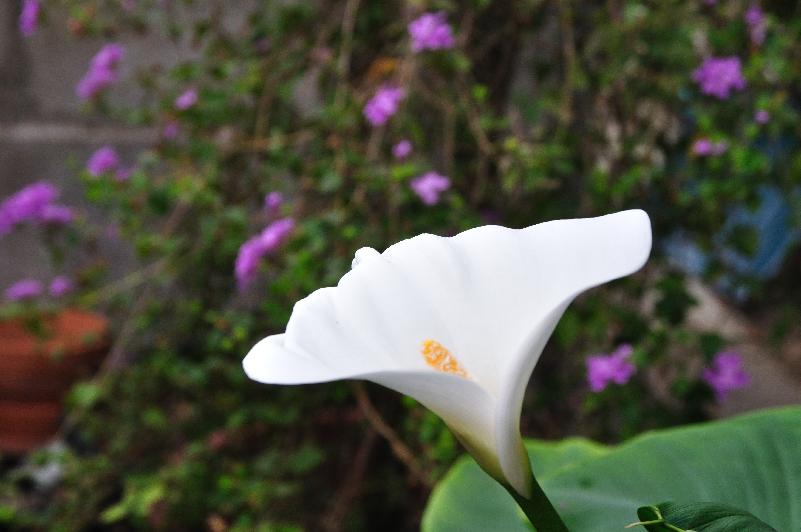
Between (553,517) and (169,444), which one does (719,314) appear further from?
(553,517)

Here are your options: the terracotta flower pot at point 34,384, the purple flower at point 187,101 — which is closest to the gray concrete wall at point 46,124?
the terracotta flower pot at point 34,384

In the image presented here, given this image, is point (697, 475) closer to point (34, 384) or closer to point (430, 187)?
point (430, 187)

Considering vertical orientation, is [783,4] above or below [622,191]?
above

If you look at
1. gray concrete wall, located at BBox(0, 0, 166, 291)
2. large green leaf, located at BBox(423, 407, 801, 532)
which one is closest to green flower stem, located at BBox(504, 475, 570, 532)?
large green leaf, located at BBox(423, 407, 801, 532)

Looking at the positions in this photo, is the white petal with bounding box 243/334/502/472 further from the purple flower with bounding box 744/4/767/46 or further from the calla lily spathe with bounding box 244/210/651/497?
the purple flower with bounding box 744/4/767/46

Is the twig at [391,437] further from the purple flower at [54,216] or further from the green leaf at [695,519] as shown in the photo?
the green leaf at [695,519]

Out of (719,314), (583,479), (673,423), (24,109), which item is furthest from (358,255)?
(719,314)

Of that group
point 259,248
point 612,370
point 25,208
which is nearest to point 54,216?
point 25,208
